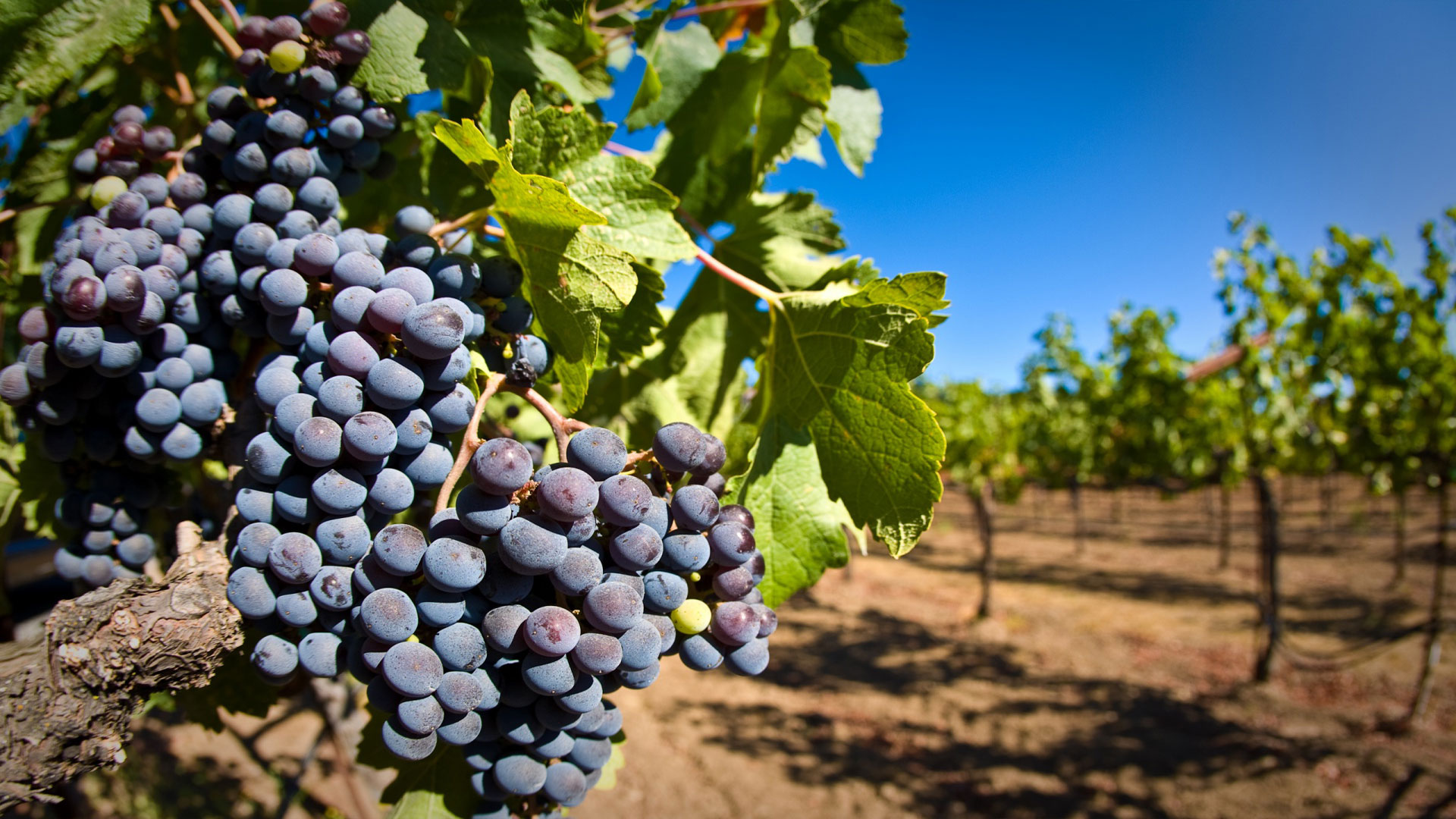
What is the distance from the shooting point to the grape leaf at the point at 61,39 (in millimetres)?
1107

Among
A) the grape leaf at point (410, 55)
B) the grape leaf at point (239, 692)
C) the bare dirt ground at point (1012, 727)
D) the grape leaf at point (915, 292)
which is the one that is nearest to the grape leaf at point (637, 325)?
the grape leaf at point (915, 292)

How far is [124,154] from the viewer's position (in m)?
1.15

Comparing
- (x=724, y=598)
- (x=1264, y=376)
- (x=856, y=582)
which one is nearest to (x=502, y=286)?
(x=724, y=598)

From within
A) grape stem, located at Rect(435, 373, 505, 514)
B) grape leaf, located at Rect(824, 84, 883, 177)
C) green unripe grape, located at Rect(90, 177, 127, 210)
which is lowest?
grape stem, located at Rect(435, 373, 505, 514)

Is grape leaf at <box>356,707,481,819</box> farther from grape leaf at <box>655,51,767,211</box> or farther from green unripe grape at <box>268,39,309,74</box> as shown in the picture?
grape leaf at <box>655,51,767,211</box>

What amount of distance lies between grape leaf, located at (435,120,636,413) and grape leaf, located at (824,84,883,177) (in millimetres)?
786

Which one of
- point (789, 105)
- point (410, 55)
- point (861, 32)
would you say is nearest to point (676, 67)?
point (789, 105)

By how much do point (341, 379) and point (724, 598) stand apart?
56cm

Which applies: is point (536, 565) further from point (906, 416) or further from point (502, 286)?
point (906, 416)

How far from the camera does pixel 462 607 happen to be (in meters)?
0.86

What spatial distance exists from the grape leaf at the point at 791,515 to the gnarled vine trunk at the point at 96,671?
747mm

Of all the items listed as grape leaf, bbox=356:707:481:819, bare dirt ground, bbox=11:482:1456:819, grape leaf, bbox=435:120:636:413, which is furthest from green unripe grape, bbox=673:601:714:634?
bare dirt ground, bbox=11:482:1456:819

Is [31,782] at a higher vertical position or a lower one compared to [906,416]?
lower

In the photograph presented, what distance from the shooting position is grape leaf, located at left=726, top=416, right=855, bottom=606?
1.22 meters
